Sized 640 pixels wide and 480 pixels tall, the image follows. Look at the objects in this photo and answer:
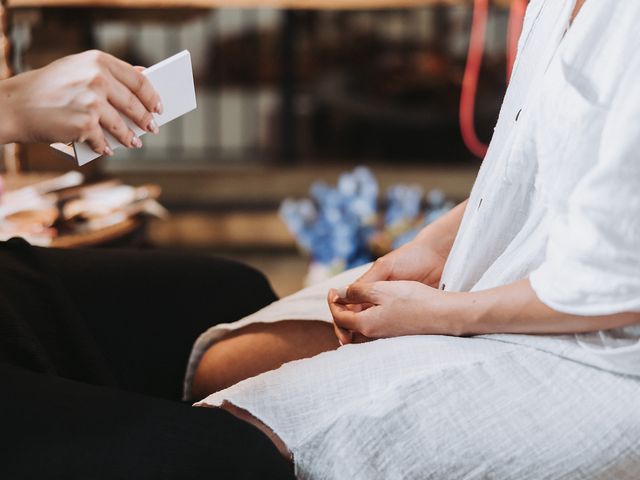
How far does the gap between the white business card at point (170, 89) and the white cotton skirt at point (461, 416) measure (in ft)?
1.06

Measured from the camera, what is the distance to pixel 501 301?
3.23ft

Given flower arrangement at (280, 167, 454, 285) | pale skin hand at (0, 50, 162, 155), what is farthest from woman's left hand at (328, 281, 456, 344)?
flower arrangement at (280, 167, 454, 285)

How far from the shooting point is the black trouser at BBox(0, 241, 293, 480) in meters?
0.84

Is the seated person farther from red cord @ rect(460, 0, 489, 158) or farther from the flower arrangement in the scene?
red cord @ rect(460, 0, 489, 158)

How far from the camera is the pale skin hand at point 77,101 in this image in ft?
3.03

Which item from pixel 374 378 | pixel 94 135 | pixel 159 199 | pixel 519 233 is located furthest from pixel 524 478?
pixel 159 199

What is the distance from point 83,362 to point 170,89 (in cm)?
41

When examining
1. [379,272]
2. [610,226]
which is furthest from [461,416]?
[379,272]

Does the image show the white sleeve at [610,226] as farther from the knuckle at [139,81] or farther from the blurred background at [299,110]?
the blurred background at [299,110]

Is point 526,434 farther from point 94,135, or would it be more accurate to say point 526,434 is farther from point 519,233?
point 94,135

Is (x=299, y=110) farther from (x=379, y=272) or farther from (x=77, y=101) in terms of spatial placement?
(x=77, y=101)

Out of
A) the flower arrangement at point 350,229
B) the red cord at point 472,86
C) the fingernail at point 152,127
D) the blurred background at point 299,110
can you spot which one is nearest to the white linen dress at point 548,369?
the fingernail at point 152,127

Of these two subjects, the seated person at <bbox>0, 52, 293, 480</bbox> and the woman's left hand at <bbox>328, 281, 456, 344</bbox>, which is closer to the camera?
the seated person at <bbox>0, 52, 293, 480</bbox>

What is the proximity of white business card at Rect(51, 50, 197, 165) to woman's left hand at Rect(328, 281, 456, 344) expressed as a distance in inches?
12.0
